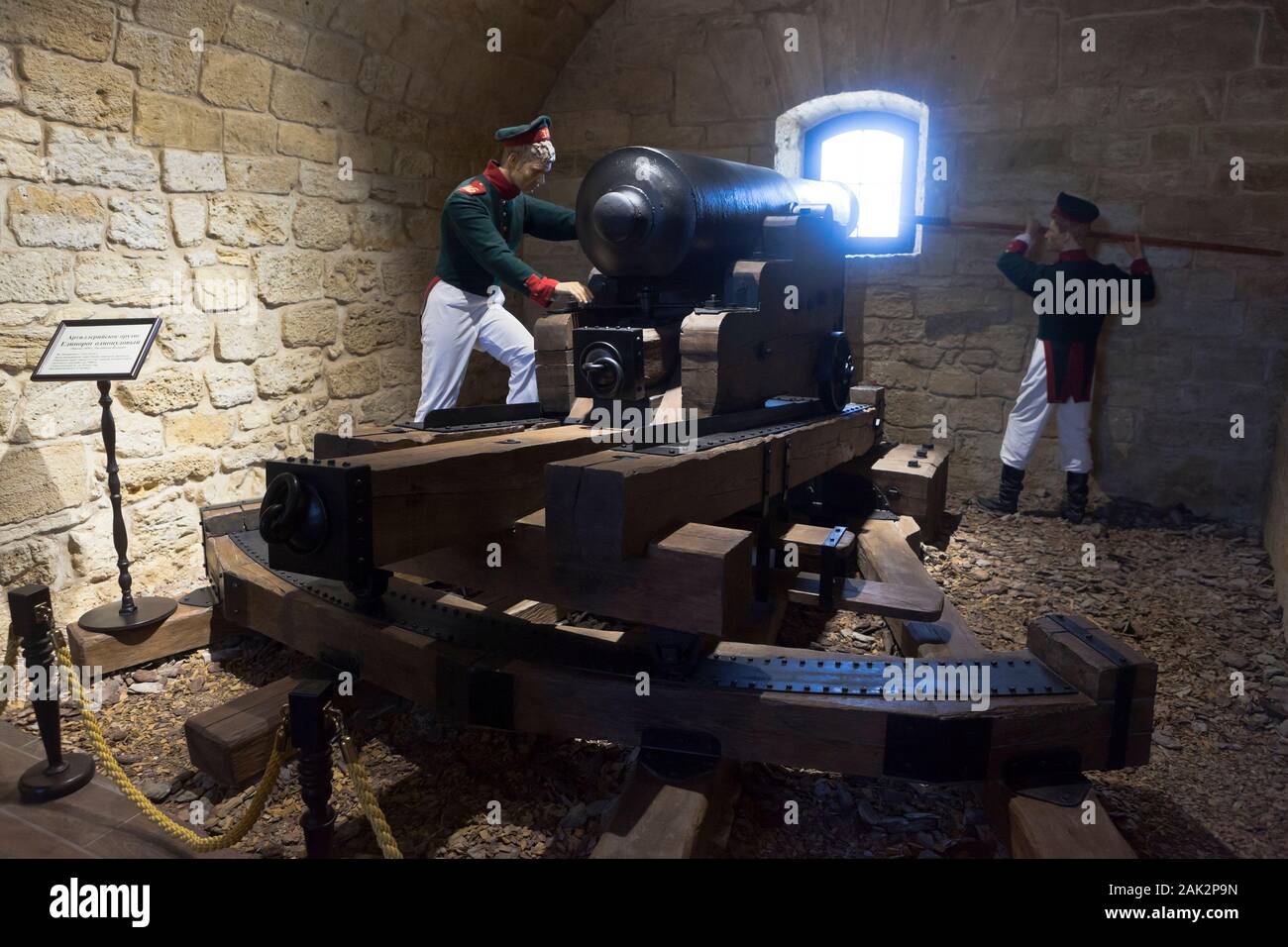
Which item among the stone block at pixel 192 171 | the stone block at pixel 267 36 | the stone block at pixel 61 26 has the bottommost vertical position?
the stone block at pixel 192 171

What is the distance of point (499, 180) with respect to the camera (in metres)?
4.36

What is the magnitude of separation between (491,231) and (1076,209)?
10.9 ft

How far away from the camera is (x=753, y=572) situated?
9.90 feet

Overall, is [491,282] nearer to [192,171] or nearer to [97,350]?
[192,171]

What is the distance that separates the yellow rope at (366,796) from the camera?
1663mm

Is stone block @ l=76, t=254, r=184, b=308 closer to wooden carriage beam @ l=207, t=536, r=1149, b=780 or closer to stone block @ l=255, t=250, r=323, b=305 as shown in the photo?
stone block @ l=255, t=250, r=323, b=305

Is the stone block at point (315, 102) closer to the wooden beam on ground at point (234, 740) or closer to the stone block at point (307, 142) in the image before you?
the stone block at point (307, 142)

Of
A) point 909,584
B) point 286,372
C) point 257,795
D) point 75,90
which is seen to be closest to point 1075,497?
point 909,584

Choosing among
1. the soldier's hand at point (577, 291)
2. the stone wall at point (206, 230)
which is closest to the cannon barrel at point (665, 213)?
the soldier's hand at point (577, 291)

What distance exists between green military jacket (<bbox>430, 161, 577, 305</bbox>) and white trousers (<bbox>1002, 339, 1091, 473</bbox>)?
9.39ft

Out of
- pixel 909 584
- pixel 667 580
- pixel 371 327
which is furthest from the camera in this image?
pixel 371 327

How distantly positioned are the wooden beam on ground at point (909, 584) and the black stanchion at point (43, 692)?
2.26m

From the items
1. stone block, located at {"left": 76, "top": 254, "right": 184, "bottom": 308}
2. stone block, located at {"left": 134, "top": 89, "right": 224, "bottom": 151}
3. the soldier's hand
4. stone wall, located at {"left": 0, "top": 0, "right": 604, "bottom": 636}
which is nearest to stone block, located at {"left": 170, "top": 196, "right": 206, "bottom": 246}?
stone wall, located at {"left": 0, "top": 0, "right": 604, "bottom": 636}

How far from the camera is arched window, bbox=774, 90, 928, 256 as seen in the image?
229 inches
